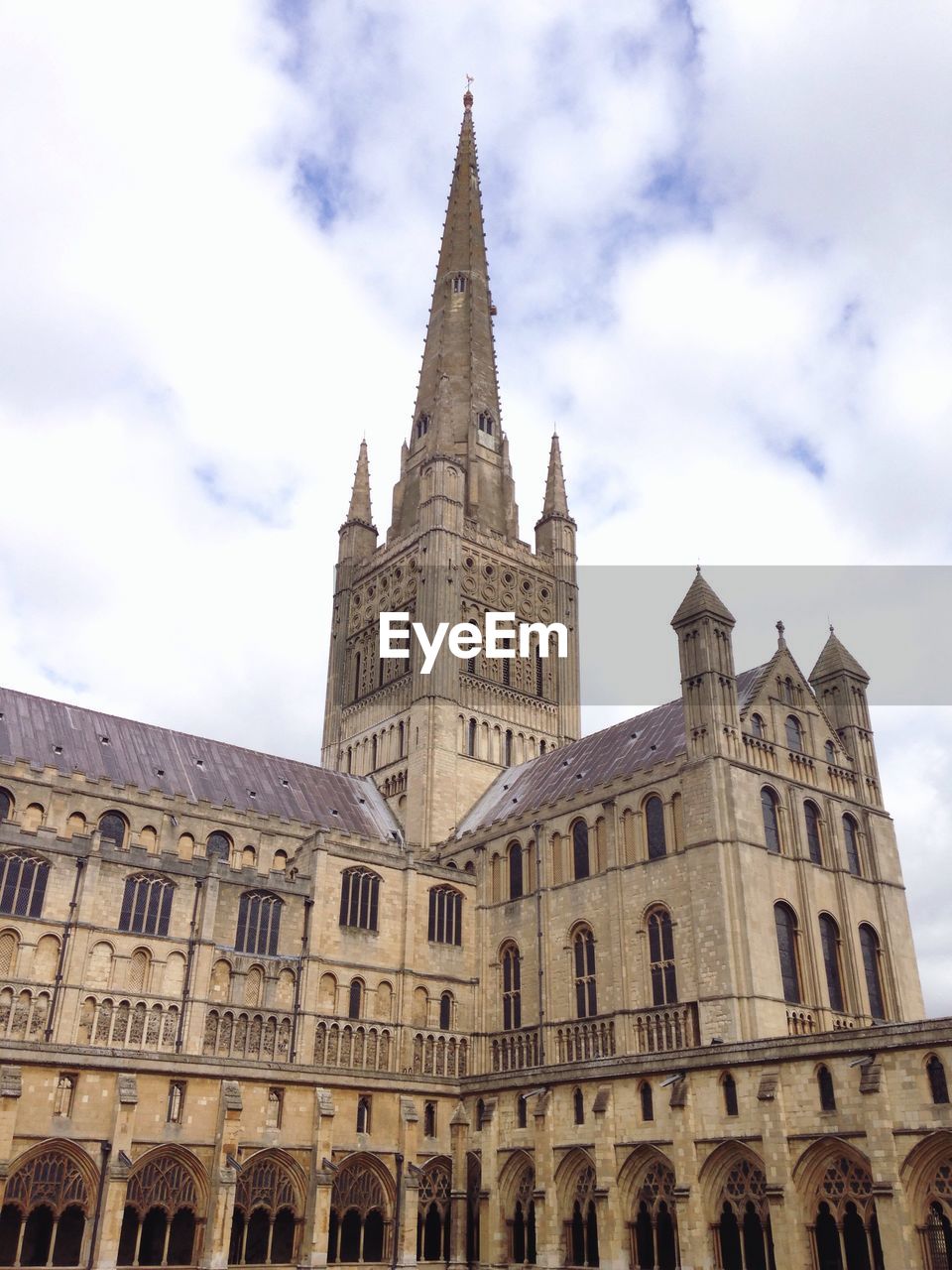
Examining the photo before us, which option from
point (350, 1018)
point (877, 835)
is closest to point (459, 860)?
point (350, 1018)

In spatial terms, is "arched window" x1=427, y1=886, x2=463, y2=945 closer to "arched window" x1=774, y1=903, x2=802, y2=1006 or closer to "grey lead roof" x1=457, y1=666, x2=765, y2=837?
"grey lead roof" x1=457, y1=666, x2=765, y2=837

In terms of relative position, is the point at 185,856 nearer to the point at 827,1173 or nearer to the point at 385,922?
the point at 385,922

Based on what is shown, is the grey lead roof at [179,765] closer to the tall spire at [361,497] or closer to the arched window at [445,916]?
the arched window at [445,916]

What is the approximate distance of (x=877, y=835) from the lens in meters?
50.8

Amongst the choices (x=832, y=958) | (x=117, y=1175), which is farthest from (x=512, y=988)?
(x=117, y=1175)

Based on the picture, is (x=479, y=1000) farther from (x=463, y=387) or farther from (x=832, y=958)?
(x=463, y=387)

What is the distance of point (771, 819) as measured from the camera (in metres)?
47.2

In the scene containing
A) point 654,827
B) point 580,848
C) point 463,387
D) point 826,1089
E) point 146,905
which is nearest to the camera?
point 826,1089

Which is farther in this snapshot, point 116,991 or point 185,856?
point 185,856

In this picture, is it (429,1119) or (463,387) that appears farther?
(463,387)

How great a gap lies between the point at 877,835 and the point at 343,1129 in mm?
27087

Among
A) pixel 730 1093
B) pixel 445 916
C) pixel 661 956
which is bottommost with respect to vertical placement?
pixel 730 1093

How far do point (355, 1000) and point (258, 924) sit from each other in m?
5.81

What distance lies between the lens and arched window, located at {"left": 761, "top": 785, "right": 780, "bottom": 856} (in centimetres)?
4659
